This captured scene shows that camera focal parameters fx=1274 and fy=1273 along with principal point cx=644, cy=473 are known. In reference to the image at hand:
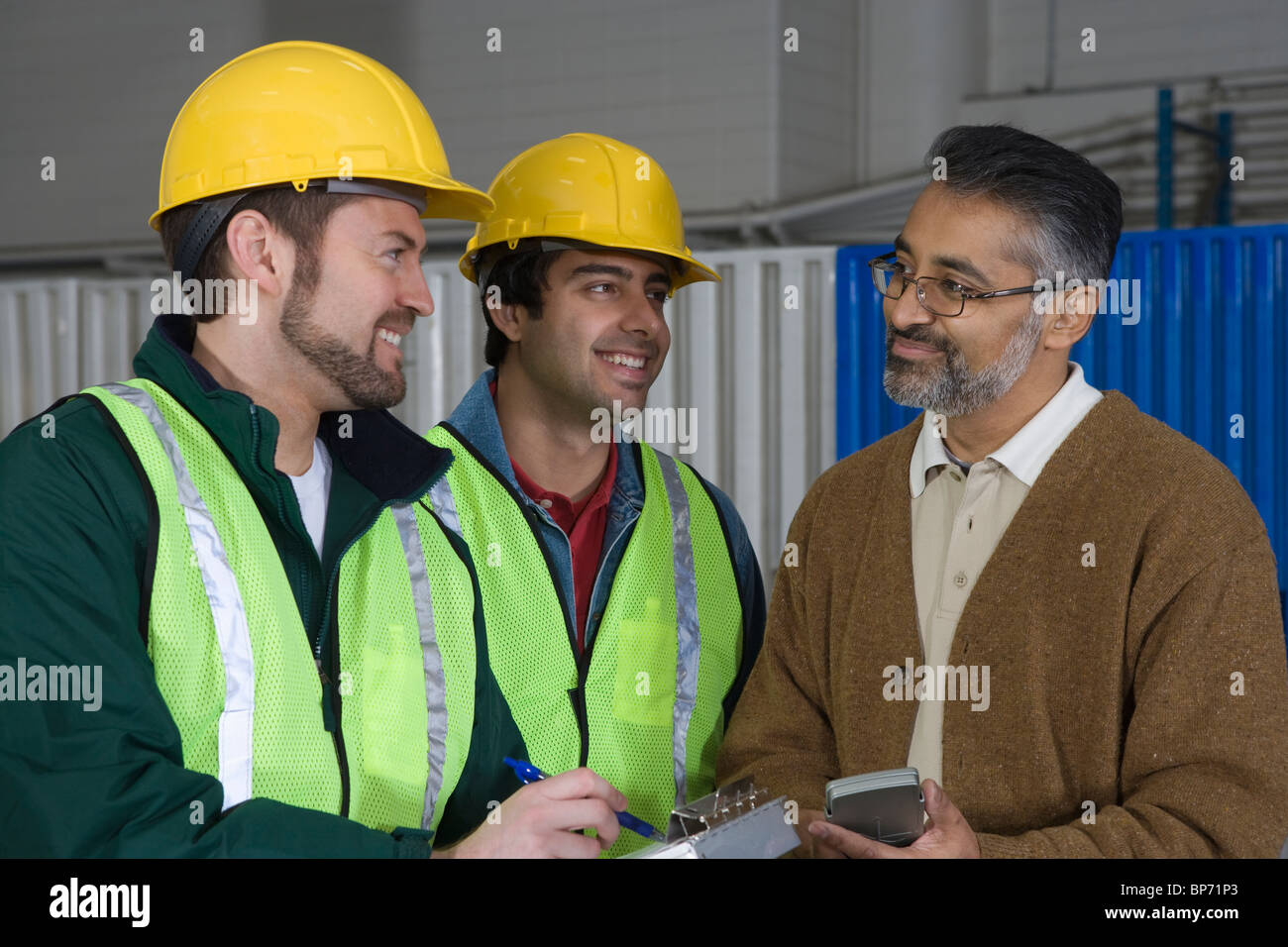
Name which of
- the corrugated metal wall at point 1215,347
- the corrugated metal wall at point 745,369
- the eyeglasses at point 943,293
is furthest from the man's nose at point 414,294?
the corrugated metal wall at point 745,369

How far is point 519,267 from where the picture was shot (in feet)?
10.2

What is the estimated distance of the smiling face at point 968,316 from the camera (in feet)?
7.90

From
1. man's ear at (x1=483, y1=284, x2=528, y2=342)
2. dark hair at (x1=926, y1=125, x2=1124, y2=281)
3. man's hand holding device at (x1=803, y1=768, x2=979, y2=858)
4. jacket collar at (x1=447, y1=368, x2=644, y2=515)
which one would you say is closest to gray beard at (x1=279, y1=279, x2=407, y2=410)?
jacket collar at (x1=447, y1=368, x2=644, y2=515)

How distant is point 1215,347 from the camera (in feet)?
16.0

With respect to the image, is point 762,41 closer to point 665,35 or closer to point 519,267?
point 665,35

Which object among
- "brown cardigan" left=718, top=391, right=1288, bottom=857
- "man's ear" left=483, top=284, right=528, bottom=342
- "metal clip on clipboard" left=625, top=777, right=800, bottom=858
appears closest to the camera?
"metal clip on clipboard" left=625, top=777, right=800, bottom=858

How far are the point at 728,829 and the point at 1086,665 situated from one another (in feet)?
2.23

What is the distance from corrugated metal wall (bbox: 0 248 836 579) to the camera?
5730 mm

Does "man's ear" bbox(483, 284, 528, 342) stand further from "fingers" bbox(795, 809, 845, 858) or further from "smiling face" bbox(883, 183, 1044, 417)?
"fingers" bbox(795, 809, 845, 858)

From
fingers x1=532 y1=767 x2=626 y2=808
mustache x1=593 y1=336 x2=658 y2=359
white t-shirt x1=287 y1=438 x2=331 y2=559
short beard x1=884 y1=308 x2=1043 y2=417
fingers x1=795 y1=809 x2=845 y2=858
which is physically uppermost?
mustache x1=593 y1=336 x2=658 y2=359

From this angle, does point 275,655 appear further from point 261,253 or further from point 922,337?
point 922,337

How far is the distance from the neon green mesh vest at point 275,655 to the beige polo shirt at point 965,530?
0.85m

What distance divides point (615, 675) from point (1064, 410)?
1070 mm

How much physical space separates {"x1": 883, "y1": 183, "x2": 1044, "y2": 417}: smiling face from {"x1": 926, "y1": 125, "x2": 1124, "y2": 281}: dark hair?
0.03 meters
